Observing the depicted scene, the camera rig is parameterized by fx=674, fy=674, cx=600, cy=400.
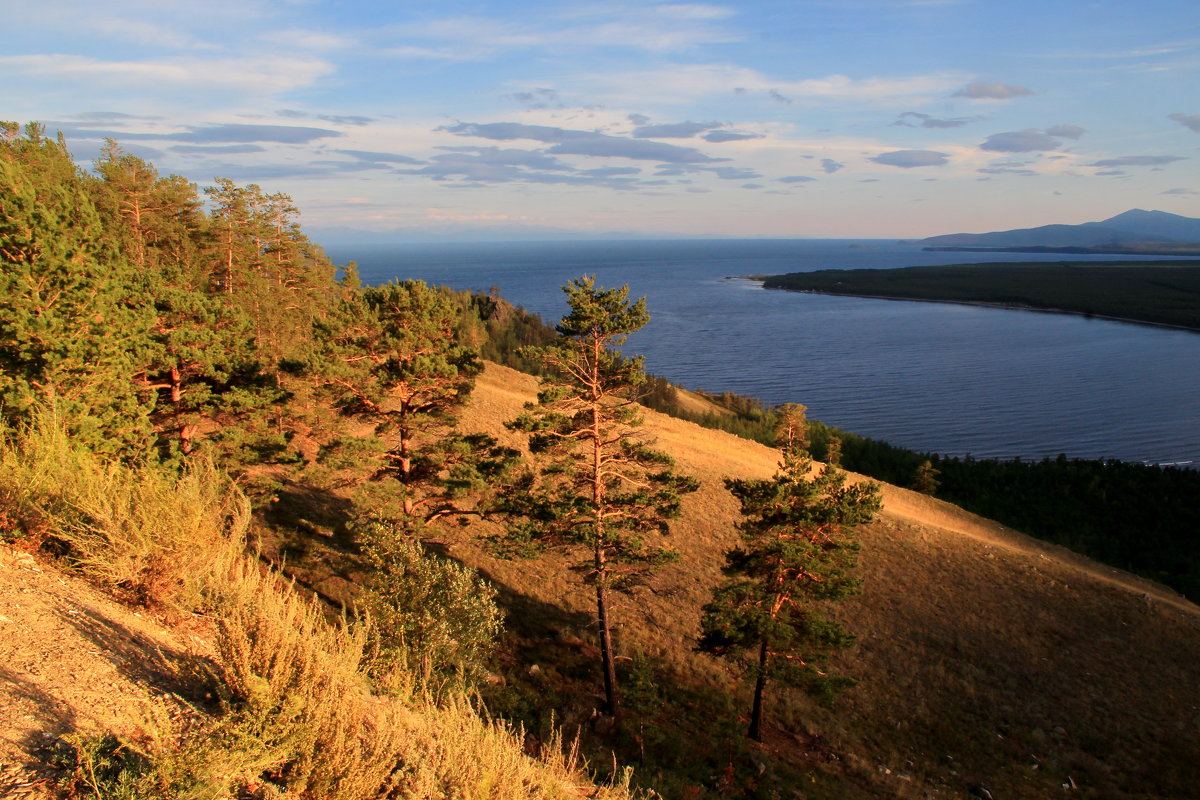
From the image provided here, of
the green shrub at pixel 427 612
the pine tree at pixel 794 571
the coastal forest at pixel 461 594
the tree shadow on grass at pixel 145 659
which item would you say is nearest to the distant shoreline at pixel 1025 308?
the coastal forest at pixel 461 594

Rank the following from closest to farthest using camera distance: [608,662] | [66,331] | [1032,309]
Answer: [66,331], [608,662], [1032,309]

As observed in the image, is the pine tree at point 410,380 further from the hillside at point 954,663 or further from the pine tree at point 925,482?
the pine tree at point 925,482

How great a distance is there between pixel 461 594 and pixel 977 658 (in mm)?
18593

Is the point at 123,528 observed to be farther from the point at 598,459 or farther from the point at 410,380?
the point at 410,380

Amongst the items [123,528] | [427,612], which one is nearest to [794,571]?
[427,612]

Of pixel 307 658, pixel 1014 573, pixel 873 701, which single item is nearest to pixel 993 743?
pixel 873 701

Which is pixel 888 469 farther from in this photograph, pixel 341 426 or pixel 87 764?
pixel 87 764

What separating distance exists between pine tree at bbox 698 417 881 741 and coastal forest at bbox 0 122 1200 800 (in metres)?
0.08

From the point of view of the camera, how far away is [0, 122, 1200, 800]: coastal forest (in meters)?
5.89

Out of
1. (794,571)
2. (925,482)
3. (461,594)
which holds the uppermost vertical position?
(461,594)

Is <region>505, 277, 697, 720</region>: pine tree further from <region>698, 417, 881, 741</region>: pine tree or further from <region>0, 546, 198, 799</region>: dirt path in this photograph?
<region>0, 546, 198, 799</region>: dirt path

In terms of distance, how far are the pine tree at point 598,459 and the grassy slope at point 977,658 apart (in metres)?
6.24

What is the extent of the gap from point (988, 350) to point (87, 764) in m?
122

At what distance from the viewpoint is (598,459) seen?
15016mm
